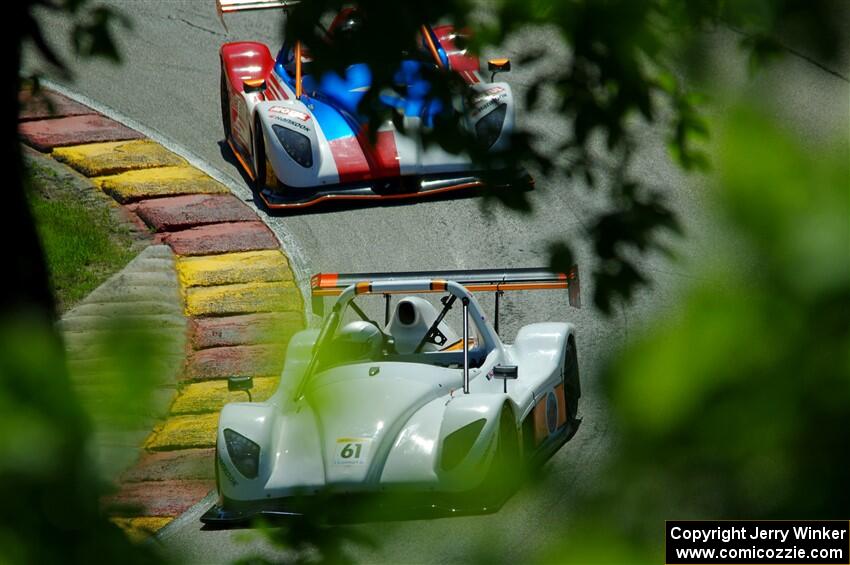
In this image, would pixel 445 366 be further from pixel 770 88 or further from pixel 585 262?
pixel 770 88

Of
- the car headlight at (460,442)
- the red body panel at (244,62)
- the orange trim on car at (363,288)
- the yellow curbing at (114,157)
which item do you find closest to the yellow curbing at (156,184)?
the yellow curbing at (114,157)

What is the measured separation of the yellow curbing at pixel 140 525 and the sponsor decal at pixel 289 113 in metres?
9.82

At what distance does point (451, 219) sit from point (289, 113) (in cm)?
181

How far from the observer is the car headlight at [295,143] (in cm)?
1091

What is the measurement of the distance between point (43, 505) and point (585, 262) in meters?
9.10

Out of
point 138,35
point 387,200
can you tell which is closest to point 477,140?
point 387,200

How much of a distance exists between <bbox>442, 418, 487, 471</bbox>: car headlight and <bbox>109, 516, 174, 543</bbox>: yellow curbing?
16.3ft

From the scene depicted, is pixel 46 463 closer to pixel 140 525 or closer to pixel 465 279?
pixel 140 525

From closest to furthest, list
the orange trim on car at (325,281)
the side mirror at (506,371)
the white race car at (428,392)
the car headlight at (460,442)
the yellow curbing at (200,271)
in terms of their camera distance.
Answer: the white race car at (428,392) < the car headlight at (460,442) < the side mirror at (506,371) < the orange trim on car at (325,281) < the yellow curbing at (200,271)

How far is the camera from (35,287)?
214cm

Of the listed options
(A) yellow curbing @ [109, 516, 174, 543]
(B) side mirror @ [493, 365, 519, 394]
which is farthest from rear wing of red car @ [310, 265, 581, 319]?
(A) yellow curbing @ [109, 516, 174, 543]

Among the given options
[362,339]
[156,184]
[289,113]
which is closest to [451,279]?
[362,339]

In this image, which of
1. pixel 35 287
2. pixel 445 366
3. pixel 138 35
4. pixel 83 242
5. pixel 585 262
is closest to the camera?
pixel 35 287

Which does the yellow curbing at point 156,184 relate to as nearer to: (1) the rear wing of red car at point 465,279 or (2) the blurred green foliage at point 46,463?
(1) the rear wing of red car at point 465,279
